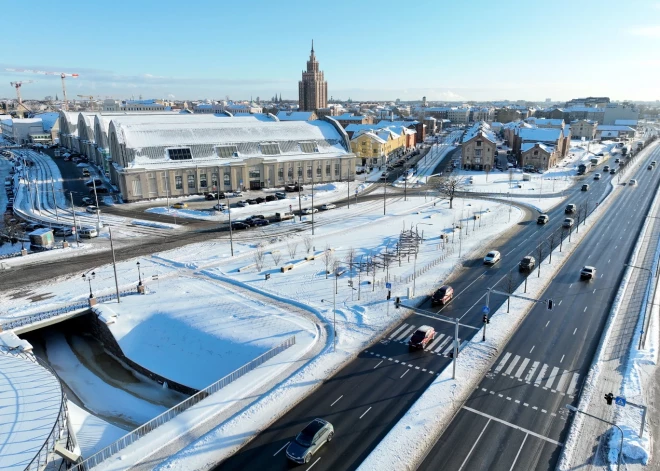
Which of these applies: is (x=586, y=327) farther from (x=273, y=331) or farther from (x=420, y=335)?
(x=273, y=331)

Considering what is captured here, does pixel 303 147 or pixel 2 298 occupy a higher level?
pixel 303 147

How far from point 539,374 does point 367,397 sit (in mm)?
10774

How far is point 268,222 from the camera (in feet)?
210

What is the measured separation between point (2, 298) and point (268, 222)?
32717 mm

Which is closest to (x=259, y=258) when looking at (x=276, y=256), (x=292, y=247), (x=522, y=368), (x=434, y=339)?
(x=276, y=256)

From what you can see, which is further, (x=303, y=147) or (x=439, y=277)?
(x=303, y=147)

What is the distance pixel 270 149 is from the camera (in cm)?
9125

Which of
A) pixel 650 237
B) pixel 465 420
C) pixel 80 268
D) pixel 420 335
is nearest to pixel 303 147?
pixel 80 268

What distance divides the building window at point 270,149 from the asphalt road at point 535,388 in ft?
202

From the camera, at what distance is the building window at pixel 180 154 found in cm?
8094

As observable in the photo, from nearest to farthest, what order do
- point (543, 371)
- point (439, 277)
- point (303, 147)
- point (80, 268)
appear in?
1. point (543, 371)
2. point (439, 277)
3. point (80, 268)
4. point (303, 147)

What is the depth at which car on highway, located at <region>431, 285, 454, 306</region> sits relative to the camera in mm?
36750

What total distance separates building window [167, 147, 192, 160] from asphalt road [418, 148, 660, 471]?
212ft

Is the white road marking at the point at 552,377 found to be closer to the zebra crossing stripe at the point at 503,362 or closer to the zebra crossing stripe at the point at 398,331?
the zebra crossing stripe at the point at 503,362
